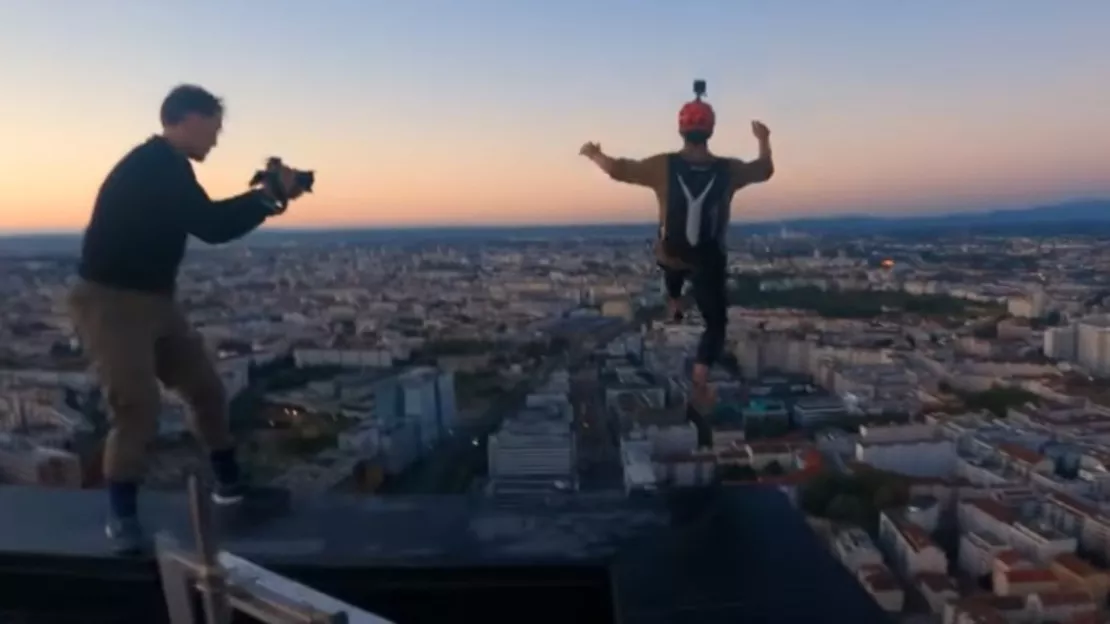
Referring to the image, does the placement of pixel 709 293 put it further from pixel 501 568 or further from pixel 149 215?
pixel 149 215

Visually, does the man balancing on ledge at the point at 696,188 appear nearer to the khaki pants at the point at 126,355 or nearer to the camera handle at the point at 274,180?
the camera handle at the point at 274,180

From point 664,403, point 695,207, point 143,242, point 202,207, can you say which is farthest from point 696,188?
point 664,403

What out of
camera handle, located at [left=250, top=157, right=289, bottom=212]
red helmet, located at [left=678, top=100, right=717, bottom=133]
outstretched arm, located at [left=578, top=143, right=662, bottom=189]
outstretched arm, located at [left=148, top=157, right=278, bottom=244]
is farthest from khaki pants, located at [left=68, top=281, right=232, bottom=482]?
red helmet, located at [left=678, top=100, right=717, bottom=133]

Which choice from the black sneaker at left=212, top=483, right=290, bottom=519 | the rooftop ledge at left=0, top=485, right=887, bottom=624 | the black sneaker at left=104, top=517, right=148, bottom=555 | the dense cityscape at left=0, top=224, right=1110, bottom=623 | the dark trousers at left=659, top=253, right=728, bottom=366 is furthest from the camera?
the dense cityscape at left=0, top=224, right=1110, bottom=623

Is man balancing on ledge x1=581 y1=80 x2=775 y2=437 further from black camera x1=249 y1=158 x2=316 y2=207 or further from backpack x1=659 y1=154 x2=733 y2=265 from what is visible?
black camera x1=249 y1=158 x2=316 y2=207

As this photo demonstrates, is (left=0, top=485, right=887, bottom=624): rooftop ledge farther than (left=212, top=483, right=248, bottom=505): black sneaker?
No

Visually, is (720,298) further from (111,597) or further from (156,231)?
(111,597)
